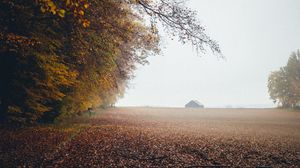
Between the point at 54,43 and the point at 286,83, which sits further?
the point at 286,83

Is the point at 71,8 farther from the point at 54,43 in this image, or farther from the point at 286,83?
the point at 286,83

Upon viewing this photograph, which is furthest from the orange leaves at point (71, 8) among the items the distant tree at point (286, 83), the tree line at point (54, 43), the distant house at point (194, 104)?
the distant house at point (194, 104)

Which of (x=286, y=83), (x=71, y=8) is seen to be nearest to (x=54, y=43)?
(x=71, y=8)

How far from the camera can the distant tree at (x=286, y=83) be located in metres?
66.2

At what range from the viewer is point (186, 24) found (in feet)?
26.1

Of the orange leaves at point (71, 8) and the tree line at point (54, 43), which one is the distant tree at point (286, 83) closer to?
the tree line at point (54, 43)

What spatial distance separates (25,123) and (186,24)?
41.9ft

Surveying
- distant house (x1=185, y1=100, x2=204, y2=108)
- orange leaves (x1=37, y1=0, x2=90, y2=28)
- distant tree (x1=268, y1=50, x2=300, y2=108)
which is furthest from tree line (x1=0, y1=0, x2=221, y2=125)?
distant house (x1=185, y1=100, x2=204, y2=108)

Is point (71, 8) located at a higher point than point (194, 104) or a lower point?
higher

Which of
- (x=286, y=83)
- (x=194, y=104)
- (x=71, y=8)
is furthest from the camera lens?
(x=194, y=104)

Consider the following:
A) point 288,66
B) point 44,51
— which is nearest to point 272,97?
point 288,66

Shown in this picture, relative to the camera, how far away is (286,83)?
223ft

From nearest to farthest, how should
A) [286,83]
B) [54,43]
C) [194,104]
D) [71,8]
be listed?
[71,8]
[54,43]
[286,83]
[194,104]

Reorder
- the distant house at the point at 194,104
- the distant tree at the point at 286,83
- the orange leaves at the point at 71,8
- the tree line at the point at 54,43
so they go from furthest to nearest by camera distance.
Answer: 1. the distant house at the point at 194,104
2. the distant tree at the point at 286,83
3. the tree line at the point at 54,43
4. the orange leaves at the point at 71,8
